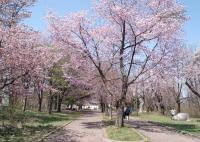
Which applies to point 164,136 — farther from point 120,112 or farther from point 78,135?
point 120,112

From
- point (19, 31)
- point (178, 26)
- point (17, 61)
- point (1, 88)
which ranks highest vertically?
point (178, 26)

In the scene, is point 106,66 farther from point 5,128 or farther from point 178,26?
point 5,128

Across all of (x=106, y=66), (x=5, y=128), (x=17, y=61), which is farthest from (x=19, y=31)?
(x=106, y=66)

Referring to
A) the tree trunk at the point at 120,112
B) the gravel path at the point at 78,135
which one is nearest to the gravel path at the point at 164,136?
the tree trunk at the point at 120,112

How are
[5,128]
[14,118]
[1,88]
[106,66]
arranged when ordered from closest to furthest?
[1,88] < [5,128] < [14,118] < [106,66]

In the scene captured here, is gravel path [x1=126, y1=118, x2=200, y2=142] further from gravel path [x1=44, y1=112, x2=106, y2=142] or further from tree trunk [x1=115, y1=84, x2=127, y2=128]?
gravel path [x1=44, y1=112, x2=106, y2=142]

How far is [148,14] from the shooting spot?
98.9 ft

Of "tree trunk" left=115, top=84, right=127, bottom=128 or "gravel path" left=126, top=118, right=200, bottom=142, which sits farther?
"tree trunk" left=115, top=84, right=127, bottom=128

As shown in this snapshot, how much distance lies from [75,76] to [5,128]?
10.1 metres

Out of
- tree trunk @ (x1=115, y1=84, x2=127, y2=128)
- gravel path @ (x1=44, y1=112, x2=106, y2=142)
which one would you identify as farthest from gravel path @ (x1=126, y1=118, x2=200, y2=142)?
gravel path @ (x1=44, y1=112, x2=106, y2=142)

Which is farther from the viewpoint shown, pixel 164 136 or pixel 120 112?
pixel 120 112

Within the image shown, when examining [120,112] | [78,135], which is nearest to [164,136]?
[78,135]

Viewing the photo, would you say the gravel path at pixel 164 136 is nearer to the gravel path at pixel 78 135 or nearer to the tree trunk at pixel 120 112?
the tree trunk at pixel 120 112

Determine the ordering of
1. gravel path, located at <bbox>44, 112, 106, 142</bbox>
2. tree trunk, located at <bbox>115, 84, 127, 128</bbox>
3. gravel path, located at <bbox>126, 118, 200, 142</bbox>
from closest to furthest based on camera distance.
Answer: gravel path, located at <bbox>44, 112, 106, 142</bbox>
gravel path, located at <bbox>126, 118, 200, 142</bbox>
tree trunk, located at <bbox>115, 84, 127, 128</bbox>
